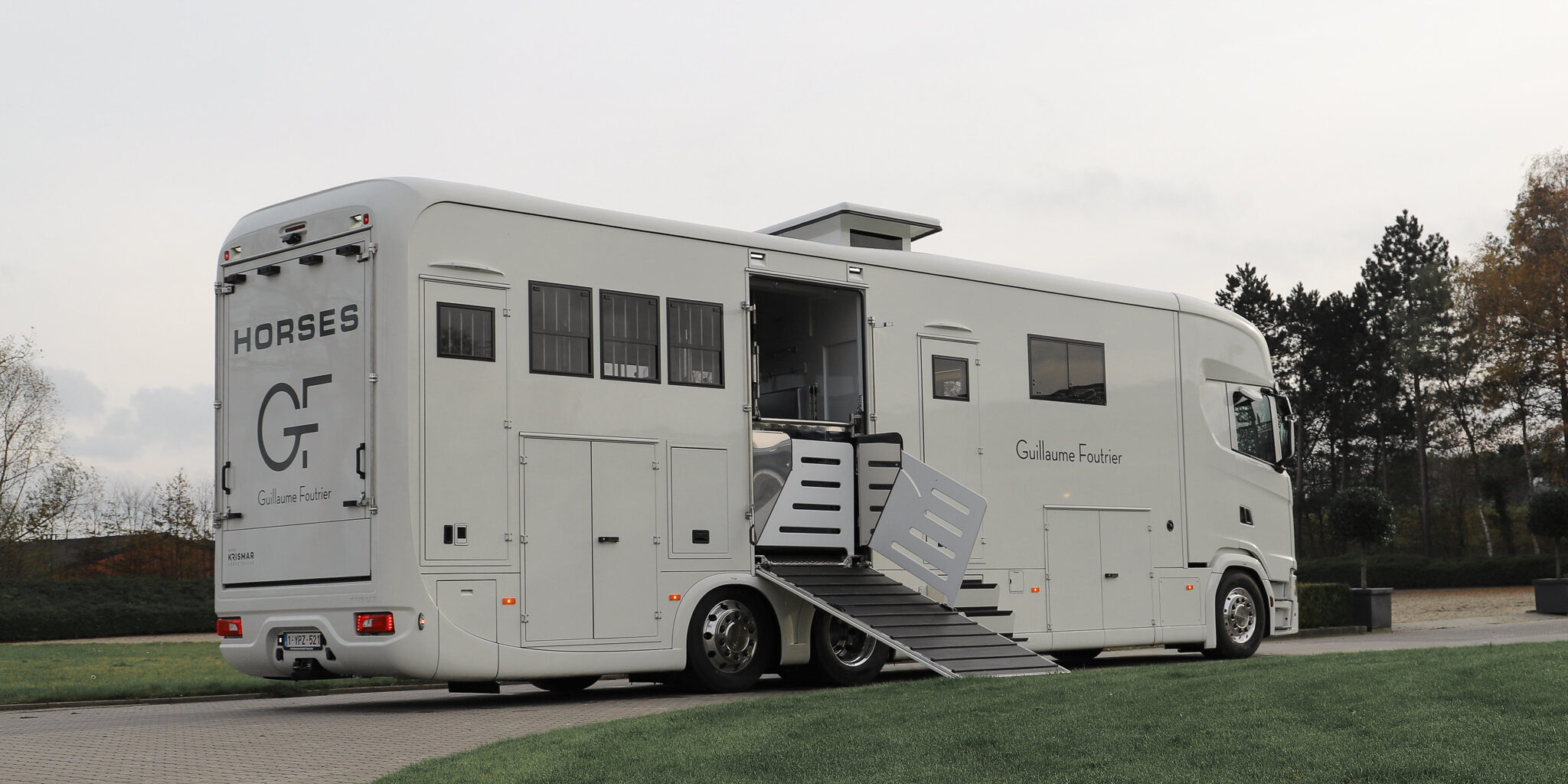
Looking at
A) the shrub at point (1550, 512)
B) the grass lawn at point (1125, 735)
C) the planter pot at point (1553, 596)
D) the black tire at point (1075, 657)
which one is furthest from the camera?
the shrub at point (1550, 512)

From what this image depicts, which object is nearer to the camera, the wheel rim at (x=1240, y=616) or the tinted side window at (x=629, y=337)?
the tinted side window at (x=629, y=337)

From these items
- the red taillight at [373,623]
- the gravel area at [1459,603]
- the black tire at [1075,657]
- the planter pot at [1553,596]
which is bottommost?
the gravel area at [1459,603]

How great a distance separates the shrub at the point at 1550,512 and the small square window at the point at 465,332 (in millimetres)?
28658

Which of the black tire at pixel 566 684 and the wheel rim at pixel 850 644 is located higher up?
the wheel rim at pixel 850 644

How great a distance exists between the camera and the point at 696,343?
37.0 ft

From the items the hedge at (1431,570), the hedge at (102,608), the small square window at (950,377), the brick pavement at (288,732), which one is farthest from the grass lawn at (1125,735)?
the hedge at (1431,570)

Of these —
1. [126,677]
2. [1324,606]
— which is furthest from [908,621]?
[1324,606]

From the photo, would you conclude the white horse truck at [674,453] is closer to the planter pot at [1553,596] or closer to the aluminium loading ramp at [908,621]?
the aluminium loading ramp at [908,621]

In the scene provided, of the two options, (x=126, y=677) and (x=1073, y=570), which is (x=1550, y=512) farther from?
(x=126, y=677)

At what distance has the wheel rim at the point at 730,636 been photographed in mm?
11125

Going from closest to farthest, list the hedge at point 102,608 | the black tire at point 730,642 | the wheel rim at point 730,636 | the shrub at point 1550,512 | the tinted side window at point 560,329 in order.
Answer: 1. the tinted side window at point 560,329
2. the black tire at point 730,642
3. the wheel rim at point 730,636
4. the hedge at point 102,608
5. the shrub at point 1550,512

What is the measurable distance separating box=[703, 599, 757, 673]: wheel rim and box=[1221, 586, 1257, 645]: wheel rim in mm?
5859

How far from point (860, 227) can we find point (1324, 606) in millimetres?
13557

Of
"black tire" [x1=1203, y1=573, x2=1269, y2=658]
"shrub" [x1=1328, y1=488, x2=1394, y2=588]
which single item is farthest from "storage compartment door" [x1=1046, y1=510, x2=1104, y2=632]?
"shrub" [x1=1328, y1=488, x2=1394, y2=588]
